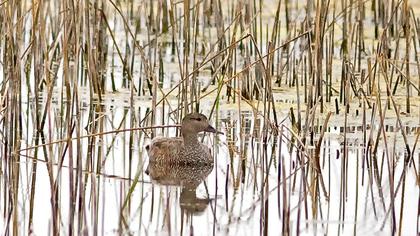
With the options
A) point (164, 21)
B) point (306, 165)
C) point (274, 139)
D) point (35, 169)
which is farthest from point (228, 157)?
point (164, 21)

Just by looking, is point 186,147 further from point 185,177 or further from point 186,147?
point 185,177

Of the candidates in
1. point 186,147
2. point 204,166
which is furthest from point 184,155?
point 204,166

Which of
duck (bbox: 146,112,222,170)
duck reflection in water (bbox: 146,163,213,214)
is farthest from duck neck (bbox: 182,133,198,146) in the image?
duck reflection in water (bbox: 146,163,213,214)

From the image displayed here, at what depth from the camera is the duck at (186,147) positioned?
6742mm

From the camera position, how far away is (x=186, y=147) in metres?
6.89

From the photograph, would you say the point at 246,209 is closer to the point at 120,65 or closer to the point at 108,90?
the point at 108,90

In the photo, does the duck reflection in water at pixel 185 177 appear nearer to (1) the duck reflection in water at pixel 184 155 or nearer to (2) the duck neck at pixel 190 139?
(1) the duck reflection in water at pixel 184 155

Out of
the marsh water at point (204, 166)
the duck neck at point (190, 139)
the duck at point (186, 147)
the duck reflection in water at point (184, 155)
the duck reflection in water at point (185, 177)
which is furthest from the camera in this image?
the duck neck at point (190, 139)

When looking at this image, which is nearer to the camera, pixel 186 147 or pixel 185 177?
pixel 185 177

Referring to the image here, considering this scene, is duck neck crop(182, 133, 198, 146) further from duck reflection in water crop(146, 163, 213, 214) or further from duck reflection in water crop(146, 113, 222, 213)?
duck reflection in water crop(146, 163, 213, 214)

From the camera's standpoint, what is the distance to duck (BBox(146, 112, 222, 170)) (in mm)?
6742

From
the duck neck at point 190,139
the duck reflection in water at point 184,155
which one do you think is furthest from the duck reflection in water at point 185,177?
the duck neck at point 190,139

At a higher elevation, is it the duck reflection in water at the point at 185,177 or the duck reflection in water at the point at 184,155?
the duck reflection in water at the point at 184,155

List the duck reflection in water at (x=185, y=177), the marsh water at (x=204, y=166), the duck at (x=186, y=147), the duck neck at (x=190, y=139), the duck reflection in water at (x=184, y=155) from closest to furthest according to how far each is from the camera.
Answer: the marsh water at (x=204, y=166) → the duck reflection in water at (x=185, y=177) → the duck reflection in water at (x=184, y=155) → the duck at (x=186, y=147) → the duck neck at (x=190, y=139)
